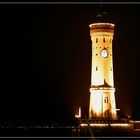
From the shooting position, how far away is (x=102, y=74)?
67.1 meters

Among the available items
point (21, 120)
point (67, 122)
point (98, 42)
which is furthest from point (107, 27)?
point (21, 120)

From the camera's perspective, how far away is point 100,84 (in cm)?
6669

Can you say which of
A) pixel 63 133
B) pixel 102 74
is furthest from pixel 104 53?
pixel 63 133

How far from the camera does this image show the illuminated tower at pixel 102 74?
66.6 meters

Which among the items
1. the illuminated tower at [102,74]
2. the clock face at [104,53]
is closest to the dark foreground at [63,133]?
the illuminated tower at [102,74]

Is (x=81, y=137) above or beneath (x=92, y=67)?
beneath

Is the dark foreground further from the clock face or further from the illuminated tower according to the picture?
the clock face

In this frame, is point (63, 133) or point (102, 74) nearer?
point (102, 74)

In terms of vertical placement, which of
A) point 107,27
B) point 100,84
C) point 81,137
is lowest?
point 81,137

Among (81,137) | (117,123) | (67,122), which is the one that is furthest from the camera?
(67,122)

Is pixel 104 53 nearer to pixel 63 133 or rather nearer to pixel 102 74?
pixel 102 74

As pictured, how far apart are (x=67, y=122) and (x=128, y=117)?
688 centimetres

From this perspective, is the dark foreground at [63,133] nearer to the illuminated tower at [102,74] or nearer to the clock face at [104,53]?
the illuminated tower at [102,74]

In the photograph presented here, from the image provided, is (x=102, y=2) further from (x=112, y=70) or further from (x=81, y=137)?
(x=81, y=137)
